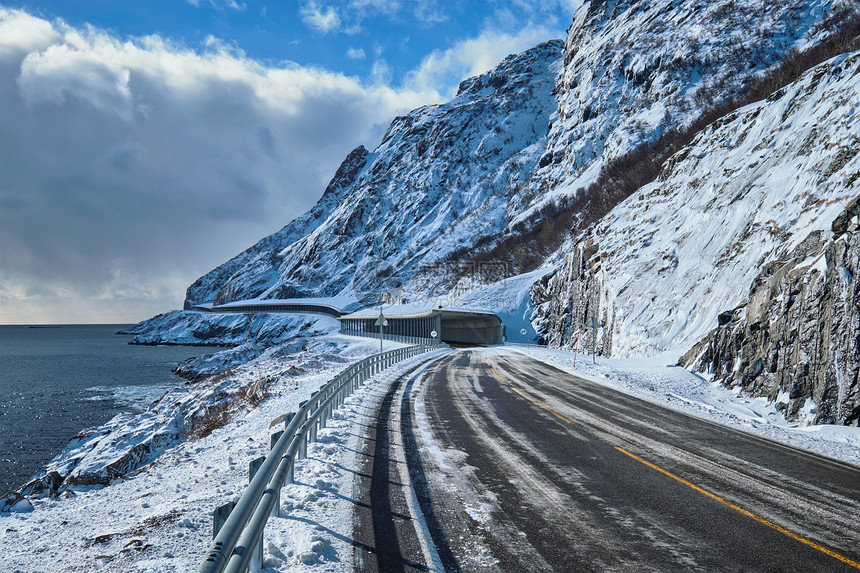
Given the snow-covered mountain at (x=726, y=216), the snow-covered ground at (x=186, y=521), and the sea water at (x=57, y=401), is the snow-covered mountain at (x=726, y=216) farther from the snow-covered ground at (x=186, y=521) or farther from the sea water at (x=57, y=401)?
the sea water at (x=57, y=401)

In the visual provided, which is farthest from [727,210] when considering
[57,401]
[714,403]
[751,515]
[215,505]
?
[57,401]

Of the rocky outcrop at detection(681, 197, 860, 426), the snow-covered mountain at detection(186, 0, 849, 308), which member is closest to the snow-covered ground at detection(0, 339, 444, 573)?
the rocky outcrop at detection(681, 197, 860, 426)

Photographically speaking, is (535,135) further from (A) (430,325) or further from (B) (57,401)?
(B) (57,401)

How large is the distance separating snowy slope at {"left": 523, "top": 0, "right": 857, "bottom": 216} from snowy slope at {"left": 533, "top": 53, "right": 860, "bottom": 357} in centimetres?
5622

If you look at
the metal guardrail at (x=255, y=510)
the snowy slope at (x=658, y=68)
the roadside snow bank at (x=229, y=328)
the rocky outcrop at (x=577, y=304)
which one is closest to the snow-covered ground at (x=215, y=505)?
the metal guardrail at (x=255, y=510)

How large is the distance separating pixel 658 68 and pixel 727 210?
299 ft

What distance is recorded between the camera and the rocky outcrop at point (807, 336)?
1208cm

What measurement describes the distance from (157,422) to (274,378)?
18.1 ft

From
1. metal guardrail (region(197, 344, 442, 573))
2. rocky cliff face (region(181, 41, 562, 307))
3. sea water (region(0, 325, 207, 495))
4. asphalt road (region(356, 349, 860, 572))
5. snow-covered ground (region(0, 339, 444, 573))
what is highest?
rocky cliff face (region(181, 41, 562, 307))

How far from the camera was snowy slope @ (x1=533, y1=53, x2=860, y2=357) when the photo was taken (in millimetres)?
21828

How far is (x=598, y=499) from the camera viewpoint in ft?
20.6

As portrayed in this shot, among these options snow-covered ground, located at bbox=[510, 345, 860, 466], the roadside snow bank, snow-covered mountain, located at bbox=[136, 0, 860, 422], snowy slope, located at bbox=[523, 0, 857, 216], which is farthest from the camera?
the roadside snow bank

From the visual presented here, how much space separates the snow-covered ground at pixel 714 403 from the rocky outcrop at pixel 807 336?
41 centimetres

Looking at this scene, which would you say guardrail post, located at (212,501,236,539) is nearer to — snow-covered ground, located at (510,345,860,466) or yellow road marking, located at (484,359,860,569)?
yellow road marking, located at (484,359,860,569)
